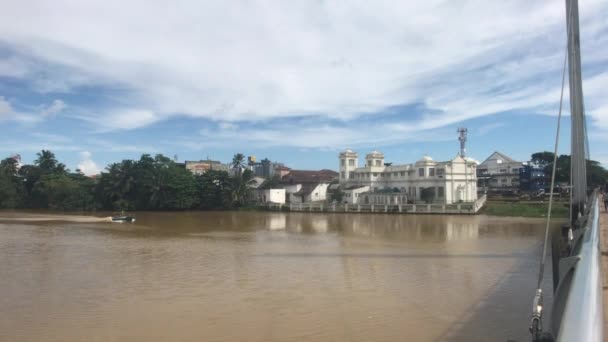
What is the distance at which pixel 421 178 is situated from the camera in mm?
46125

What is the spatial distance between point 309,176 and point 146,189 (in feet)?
75.8

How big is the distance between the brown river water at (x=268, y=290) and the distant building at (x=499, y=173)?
157ft

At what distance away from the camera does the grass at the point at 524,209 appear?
119 feet

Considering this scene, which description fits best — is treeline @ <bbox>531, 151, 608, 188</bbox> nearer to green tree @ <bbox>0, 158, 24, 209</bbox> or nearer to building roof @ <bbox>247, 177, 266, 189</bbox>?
building roof @ <bbox>247, 177, 266, 189</bbox>

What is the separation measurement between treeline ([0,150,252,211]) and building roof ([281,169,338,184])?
7515 millimetres

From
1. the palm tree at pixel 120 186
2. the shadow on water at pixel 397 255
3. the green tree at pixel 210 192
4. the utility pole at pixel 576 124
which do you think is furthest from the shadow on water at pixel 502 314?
the palm tree at pixel 120 186

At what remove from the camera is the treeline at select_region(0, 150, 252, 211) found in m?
50.2

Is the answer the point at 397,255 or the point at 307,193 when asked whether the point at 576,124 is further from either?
the point at 307,193

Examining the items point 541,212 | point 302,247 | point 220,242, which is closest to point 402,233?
point 302,247

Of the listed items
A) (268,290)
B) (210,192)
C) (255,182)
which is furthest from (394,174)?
(268,290)

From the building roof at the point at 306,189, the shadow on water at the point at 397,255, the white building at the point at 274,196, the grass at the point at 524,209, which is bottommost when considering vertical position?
the shadow on water at the point at 397,255

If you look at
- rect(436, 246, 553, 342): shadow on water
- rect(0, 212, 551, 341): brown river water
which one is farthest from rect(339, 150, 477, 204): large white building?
rect(436, 246, 553, 342): shadow on water

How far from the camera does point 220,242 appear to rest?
22094 millimetres

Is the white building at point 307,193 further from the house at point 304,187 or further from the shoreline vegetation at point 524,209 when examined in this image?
the shoreline vegetation at point 524,209
